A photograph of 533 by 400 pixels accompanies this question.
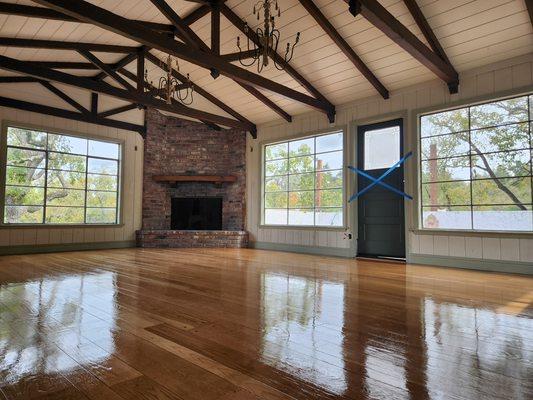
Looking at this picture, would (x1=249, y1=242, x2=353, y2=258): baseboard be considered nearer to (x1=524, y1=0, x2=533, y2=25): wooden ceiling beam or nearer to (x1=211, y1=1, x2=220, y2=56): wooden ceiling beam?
(x1=211, y1=1, x2=220, y2=56): wooden ceiling beam

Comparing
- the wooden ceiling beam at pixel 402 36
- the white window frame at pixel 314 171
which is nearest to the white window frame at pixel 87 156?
the white window frame at pixel 314 171

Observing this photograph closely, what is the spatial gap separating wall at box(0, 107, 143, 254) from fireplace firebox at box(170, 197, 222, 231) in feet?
3.11

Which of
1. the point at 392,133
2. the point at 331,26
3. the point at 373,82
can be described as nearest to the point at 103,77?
the point at 331,26

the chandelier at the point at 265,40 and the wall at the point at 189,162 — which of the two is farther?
the wall at the point at 189,162

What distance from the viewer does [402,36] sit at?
427cm

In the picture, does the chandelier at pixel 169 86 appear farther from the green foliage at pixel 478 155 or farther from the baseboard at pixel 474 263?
the baseboard at pixel 474 263

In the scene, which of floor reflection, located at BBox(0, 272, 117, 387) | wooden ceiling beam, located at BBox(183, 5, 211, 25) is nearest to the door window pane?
wooden ceiling beam, located at BBox(183, 5, 211, 25)

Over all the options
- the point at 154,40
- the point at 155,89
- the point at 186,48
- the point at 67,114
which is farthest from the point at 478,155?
the point at 67,114

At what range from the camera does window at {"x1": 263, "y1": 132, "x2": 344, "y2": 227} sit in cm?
721

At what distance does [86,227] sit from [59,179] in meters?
1.20

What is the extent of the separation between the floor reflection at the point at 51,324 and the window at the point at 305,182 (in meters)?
4.77

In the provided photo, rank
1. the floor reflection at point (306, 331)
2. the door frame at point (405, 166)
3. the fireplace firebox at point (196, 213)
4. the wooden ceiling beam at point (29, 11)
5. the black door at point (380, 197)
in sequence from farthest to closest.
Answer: the fireplace firebox at point (196, 213) < the black door at point (380, 197) < the door frame at point (405, 166) < the wooden ceiling beam at point (29, 11) < the floor reflection at point (306, 331)

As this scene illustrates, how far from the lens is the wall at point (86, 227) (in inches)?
265

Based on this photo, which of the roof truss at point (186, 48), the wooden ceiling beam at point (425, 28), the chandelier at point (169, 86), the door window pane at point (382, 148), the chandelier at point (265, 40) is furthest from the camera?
the door window pane at point (382, 148)
